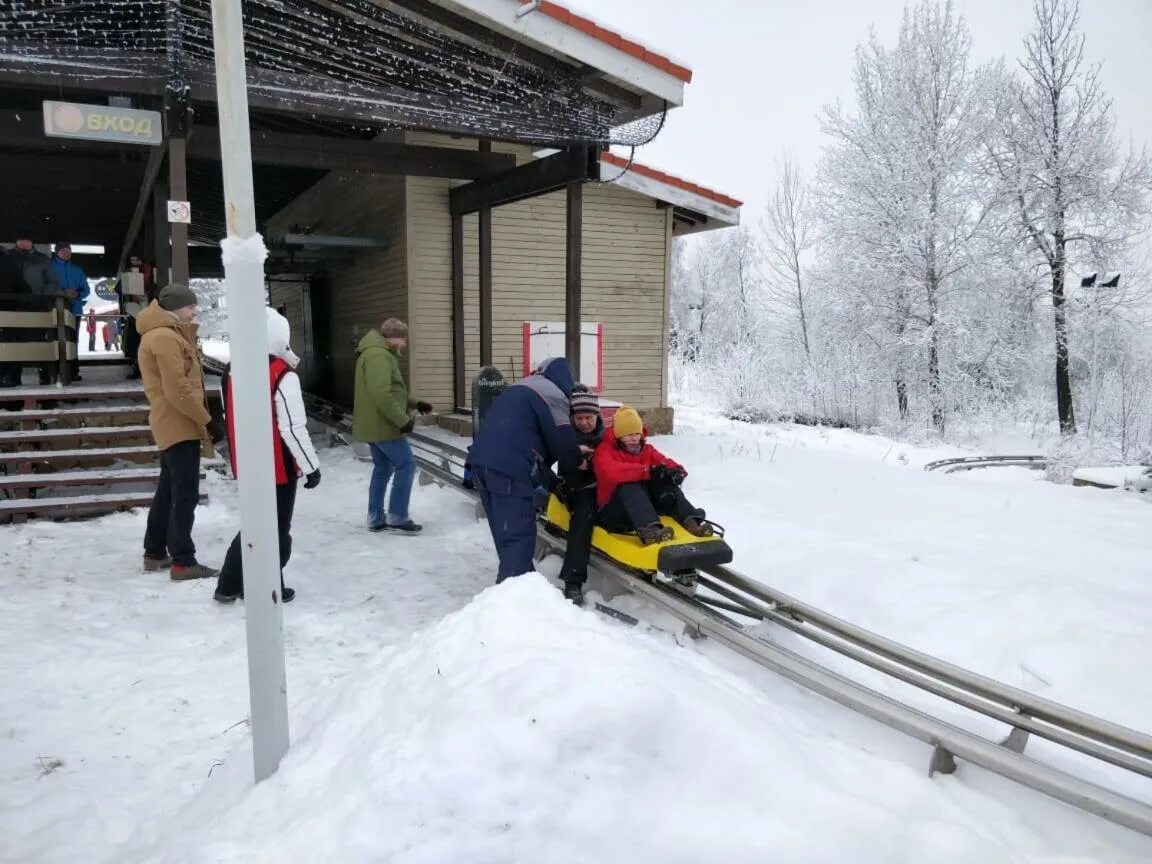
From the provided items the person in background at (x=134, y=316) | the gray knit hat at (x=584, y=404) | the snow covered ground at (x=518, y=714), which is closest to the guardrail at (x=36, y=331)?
the person in background at (x=134, y=316)

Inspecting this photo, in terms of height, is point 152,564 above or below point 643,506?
below

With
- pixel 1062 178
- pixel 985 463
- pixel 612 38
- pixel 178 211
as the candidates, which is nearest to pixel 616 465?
pixel 612 38

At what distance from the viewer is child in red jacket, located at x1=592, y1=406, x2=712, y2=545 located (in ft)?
14.6

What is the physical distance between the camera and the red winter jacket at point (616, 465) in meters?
4.54

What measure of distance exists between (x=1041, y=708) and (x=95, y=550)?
20.7 feet

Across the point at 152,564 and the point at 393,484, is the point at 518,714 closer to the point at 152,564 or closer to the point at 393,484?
the point at 152,564

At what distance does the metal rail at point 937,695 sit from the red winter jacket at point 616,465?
0.53 m

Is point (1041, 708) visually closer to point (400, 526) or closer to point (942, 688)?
point (942, 688)

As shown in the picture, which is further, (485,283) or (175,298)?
(485,283)

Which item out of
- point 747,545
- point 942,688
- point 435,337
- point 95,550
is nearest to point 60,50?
point 95,550

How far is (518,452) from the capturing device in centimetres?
443

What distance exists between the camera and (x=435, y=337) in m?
11.1

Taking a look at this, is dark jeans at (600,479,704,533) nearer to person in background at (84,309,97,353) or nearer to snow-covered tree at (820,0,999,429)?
person in background at (84,309,97,353)

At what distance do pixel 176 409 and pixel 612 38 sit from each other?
5.12 m
